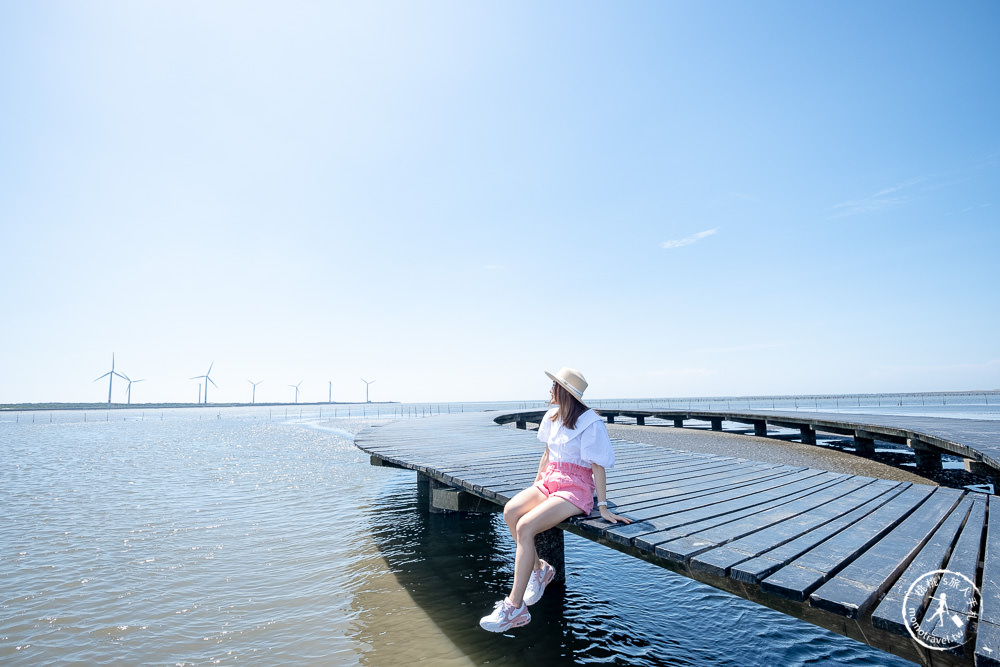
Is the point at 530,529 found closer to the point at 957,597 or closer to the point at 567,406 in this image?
the point at 567,406

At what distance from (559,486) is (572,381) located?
3.45 feet

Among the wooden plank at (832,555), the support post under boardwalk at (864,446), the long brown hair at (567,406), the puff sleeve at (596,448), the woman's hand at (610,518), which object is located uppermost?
the long brown hair at (567,406)

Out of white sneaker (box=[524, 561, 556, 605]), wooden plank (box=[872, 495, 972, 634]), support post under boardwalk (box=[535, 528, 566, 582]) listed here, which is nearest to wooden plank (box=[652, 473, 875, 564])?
wooden plank (box=[872, 495, 972, 634])

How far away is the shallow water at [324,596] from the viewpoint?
4875 mm

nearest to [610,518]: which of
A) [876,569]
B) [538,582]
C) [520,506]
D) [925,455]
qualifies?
[520,506]

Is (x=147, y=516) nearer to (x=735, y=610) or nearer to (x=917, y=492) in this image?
(x=735, y=610)

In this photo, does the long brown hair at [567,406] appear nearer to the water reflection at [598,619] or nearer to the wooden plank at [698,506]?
the wooden plank at [698,506]

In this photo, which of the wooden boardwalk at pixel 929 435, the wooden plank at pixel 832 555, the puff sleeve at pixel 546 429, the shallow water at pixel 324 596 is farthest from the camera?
the wooden boardwalk at pixel 929 435

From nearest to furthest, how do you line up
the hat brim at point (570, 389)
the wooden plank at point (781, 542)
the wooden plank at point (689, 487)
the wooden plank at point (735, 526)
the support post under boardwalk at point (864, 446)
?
the wooden plank at point (781, 542), the wooden plank at point (735, 526), the hat brim at point (570, 389), the wooden plank at point (689, 487), the support post under boardwalk at point (864, 446)

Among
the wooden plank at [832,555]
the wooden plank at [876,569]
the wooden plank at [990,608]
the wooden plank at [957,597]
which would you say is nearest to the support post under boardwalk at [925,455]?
the wooden plank at [832,555]

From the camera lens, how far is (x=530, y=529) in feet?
13.8

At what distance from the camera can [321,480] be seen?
574 inches

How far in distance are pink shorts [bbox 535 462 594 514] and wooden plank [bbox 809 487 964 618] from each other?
1.94m

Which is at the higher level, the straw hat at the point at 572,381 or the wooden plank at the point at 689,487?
the straw hat at the point at 572,381
